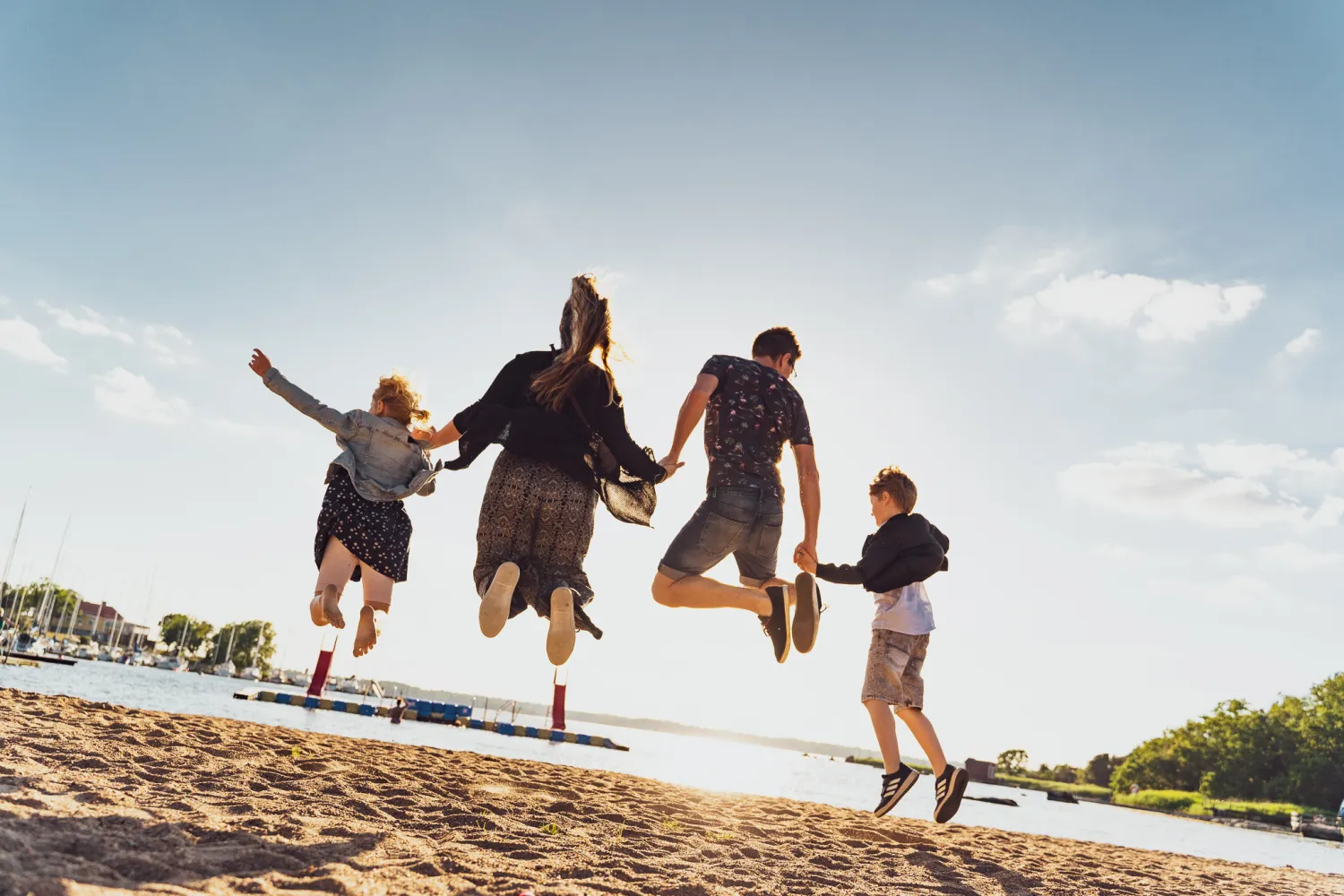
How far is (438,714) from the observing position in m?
44.1

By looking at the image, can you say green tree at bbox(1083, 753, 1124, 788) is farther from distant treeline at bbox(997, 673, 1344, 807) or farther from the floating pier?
the floating pier

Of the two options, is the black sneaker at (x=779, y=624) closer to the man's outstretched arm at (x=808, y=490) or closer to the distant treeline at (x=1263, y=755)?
the man's outstretched arm at (x=808, y=490)

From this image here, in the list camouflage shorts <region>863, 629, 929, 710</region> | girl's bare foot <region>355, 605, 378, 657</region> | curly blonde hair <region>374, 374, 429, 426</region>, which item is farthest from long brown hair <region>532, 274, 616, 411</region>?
camouflage shorts <region>863, 629, 929, 710</region>

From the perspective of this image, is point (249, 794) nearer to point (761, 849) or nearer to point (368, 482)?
point (368, 482)

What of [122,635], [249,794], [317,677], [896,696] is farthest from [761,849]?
[122,635]

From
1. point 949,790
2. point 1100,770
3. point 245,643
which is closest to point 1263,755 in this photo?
point 1100,770

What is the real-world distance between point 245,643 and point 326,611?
417 ft

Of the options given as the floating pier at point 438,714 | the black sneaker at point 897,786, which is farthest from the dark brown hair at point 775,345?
the floating pier at point 438,714

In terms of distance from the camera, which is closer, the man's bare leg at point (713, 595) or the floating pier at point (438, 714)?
the man's bare leg at point (713, 595)

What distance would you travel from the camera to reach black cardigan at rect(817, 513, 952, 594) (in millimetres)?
6723

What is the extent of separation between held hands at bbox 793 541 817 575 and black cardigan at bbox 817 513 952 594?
0.51 meters

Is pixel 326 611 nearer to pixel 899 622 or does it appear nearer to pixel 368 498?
pixel 368 498

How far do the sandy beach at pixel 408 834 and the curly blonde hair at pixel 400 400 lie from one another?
2832mm

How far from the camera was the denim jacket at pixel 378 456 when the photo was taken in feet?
22.3
